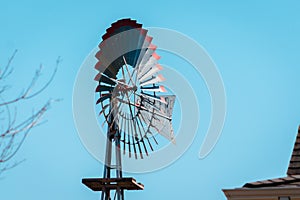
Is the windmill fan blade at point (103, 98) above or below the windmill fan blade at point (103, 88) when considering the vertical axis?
below

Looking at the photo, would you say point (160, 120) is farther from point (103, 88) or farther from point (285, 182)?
point (285, 182)

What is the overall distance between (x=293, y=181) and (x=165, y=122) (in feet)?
32.4

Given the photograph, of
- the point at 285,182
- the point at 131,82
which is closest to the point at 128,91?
the point at 131,82

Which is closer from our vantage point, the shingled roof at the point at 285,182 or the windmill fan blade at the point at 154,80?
the shingled roof at the point at 285,182

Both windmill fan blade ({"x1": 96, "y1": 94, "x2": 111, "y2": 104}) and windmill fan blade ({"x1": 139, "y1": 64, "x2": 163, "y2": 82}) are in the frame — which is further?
windmill fan blade ({"x1": 139, "y1": 64, "x2": 163, "y2": 82})

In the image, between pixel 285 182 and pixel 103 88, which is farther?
pixel 103 88

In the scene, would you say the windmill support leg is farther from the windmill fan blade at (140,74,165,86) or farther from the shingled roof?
the shingled roof

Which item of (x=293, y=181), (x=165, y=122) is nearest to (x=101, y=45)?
(x=165, y=122)

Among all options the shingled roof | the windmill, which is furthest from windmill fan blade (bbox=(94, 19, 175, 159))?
the shingled roof

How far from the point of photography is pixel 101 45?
53.0ft

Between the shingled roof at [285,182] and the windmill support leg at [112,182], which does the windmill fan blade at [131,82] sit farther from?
the shingled roof at [285,182]

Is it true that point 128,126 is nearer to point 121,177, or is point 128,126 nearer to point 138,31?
point 121,177

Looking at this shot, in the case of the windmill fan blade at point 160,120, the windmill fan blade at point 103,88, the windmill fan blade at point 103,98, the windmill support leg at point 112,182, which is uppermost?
the windmill fan blade at point 103,88

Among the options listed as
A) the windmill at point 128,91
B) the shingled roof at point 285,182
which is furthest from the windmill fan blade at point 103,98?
the shingled roof at point 285,182
